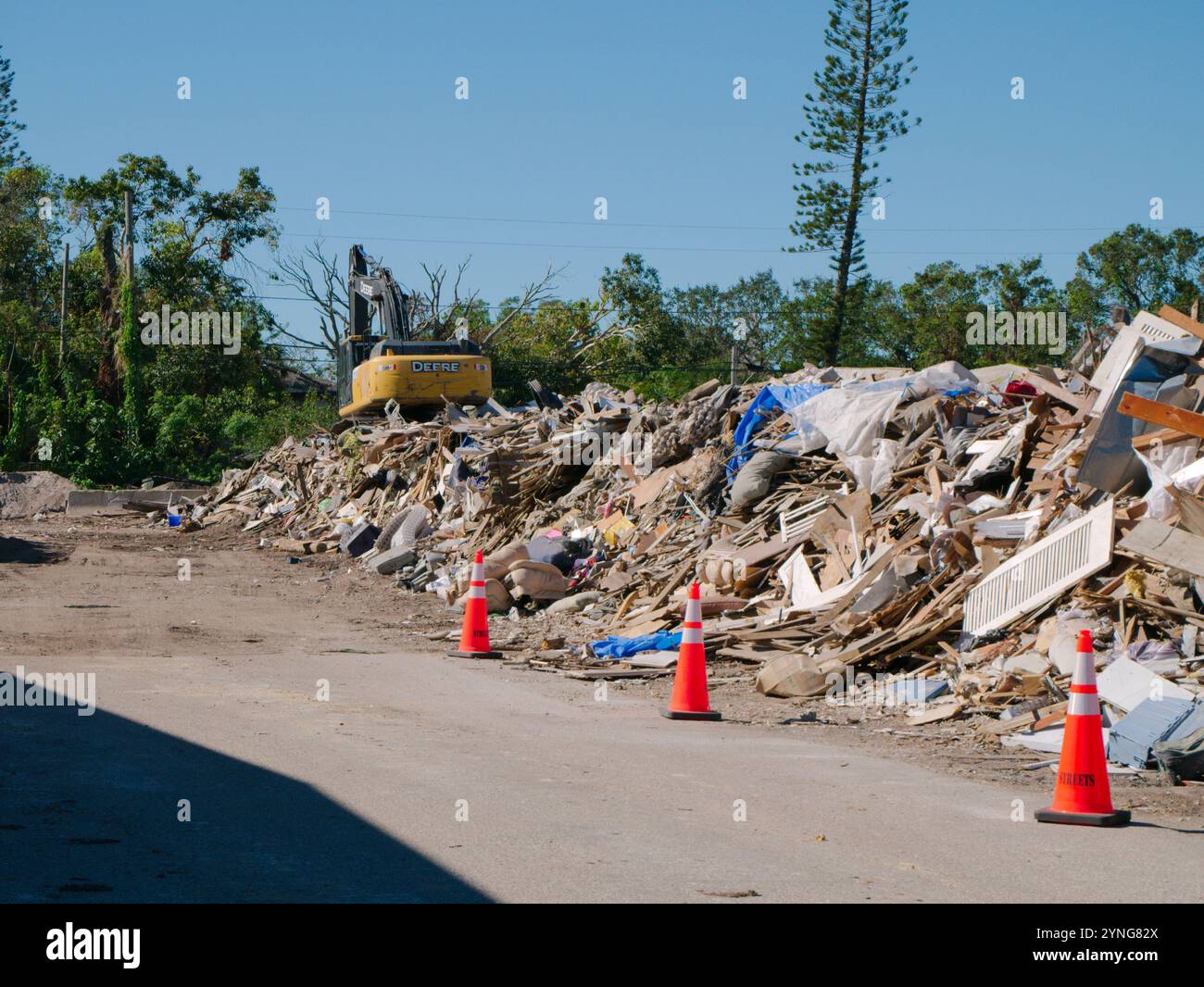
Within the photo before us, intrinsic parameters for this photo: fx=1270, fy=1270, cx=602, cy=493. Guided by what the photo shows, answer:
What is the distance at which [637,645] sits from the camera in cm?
1216

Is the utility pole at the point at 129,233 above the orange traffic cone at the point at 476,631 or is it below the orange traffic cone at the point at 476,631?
above

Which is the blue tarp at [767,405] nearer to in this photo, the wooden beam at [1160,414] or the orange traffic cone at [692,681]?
the wooden beam at [1160,414]

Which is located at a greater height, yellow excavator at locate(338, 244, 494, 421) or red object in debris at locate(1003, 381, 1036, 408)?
yellow excavator at locate(338, 244, 494, 421)

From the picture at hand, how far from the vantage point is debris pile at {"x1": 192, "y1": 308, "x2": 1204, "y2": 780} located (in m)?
9.58

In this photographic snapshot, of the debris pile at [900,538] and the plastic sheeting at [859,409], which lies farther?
the plastic sheeting at [859,409]

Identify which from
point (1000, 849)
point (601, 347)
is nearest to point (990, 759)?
point (1000, 849)

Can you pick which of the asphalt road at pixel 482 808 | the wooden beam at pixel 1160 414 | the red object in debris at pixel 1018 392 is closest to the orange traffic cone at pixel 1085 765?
the asphalt road at pixel 482 808

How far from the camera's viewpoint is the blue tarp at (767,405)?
16.4 metres

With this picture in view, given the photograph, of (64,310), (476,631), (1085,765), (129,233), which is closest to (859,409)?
(476,631)

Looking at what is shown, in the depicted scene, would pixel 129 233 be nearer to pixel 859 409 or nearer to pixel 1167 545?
pixel 859 409

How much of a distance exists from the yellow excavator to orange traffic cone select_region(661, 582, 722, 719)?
19.1 metres

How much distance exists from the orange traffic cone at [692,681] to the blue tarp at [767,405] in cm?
695

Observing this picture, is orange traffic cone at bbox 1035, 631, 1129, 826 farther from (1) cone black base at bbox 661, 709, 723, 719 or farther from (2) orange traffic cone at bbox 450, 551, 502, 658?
(2) orange traffic cone at bbox 450, 551, 502, 658

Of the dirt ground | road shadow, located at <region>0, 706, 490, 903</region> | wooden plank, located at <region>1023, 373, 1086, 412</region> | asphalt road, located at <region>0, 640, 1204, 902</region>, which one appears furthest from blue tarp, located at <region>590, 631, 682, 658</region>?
road shadow, located at <region>0, 706, 490, 903</region>
